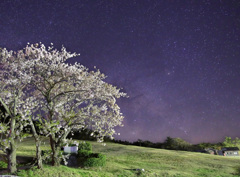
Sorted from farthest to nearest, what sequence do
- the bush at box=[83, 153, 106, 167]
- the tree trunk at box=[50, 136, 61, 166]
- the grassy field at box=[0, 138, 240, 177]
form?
the bush at box=[83, 153, 106, 167], the tree trunk at box=[50, 136, 61, 166], the grassy field at box=[0, 138, 240, 177]

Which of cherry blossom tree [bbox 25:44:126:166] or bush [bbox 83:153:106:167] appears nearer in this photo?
cherry blossom tree [bbox 25:44:126:166]

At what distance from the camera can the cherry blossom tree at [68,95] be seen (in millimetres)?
18766

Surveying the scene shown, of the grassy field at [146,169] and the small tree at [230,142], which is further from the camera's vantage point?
the small tree at [230,142]

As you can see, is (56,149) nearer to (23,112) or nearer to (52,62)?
(23,112)

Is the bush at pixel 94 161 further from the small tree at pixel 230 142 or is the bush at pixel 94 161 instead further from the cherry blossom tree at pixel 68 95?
the small tree at pixel 230 142

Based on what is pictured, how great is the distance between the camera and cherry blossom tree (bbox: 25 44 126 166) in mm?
18766

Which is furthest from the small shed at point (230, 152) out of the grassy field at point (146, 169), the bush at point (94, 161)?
the bush at point (94, 161)

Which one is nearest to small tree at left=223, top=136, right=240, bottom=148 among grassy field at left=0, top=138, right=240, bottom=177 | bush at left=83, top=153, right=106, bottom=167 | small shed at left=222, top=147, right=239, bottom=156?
small shed at left=222, top=147, right=239, bottom=156

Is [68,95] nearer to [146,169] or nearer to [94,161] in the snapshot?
[94,161]

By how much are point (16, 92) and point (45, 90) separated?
8.24ft

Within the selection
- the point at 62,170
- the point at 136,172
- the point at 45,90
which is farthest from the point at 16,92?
the point at 136,172

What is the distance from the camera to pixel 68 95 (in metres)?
22.2

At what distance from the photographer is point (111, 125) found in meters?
20.6

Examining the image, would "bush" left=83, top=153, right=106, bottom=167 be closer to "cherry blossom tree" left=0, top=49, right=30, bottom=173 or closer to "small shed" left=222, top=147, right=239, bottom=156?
"cherry blossom tree" left=0, top=49, right=30, bottom=173
